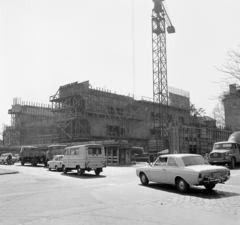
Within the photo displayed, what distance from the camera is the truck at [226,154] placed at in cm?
2442

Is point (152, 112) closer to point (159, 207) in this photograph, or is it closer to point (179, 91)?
point (179, 91)

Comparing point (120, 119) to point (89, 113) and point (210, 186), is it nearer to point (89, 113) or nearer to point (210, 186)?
point (89, 113)

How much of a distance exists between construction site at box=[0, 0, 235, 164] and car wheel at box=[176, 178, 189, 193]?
30.4 metres

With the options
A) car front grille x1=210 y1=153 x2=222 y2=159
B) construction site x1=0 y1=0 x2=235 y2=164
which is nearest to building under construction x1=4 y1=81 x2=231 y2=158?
construction site x1=0 y1=0 x2=235 y2=164

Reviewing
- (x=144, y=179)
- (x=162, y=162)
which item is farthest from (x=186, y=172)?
(x=144, y=179)

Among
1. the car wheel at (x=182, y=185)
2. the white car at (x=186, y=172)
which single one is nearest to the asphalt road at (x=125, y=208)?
the car wheel at (x=182, y=185)

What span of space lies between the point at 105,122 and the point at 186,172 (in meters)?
48.1

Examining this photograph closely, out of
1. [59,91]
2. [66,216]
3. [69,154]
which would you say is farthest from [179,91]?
[66,216]

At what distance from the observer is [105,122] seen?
196ft

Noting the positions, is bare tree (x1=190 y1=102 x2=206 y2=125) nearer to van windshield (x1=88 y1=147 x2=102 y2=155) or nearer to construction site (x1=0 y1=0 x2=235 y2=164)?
construction site (x1=0 y1=0 x2=235 y2=164)

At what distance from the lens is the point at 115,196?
11.1m

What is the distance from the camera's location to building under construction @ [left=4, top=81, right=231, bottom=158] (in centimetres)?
4983

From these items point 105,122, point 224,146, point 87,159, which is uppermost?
point 105,122

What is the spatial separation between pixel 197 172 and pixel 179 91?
224 feet
